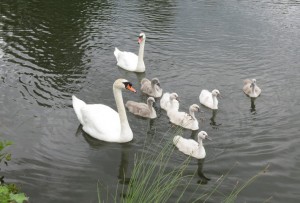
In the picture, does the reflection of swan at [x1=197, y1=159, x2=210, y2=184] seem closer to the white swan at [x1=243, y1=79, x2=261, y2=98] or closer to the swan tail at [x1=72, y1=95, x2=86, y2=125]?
the swan tail at [x1=72, y1=95, x2=86, y2=125]

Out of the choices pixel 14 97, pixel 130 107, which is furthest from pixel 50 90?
pixel 130 107

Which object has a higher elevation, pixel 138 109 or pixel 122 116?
pixel 122 116

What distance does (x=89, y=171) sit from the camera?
9617 mm

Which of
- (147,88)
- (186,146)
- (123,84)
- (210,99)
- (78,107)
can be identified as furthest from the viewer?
(147,88)

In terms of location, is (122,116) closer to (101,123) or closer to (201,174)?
(101,123)

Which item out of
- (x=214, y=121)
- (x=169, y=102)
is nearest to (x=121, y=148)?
(x=169, y=102)

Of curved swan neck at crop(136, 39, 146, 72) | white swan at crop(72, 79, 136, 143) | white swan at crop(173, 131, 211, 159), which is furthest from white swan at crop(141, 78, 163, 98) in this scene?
white swan at crop(173, 131, 211, 159)

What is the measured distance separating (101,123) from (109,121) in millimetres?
289

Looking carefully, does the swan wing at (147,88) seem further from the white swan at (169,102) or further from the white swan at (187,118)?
the white swan at (187,118)

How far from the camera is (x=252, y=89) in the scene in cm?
1352

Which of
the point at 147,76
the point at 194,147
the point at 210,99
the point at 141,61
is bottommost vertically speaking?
the point at 147,76

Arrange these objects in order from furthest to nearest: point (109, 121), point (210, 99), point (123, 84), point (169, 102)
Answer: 1. point (210, 99)
2. point (169, 102)
3. point (109, 121)
4. point (123, 84)

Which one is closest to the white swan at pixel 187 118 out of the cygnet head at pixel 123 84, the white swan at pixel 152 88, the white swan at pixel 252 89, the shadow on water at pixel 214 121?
the shadow on water at pixel 214 121

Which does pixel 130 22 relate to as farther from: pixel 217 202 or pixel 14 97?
pixel 217 202
